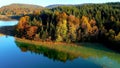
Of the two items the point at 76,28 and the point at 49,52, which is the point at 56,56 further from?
the point at 76,28

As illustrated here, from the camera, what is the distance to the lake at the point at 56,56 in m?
39.6

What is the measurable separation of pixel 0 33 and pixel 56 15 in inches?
694

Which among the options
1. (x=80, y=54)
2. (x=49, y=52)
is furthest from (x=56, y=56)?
(x=80, y=54)

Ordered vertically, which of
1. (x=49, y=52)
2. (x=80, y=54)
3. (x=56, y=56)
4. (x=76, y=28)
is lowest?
(x=49, y=52)

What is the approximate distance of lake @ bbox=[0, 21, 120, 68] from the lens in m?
39.6

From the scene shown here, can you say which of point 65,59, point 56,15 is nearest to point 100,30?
point 56,15

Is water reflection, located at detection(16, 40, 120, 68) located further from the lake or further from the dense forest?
the dense forest

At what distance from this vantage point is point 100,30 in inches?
2308

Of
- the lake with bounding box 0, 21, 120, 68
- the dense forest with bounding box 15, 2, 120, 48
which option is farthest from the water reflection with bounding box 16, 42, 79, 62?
the dense forest with bounding box 15, 2, 120, 48

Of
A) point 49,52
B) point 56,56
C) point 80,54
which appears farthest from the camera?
point 49,52

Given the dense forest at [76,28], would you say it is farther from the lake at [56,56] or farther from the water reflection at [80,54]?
the water reflection at [80,54]

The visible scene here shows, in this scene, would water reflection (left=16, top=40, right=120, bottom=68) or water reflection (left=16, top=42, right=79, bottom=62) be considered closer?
water reflection (left=16, top=40, right=120, bottom=68)

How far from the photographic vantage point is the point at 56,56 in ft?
149

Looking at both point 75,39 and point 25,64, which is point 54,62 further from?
point 75,39
